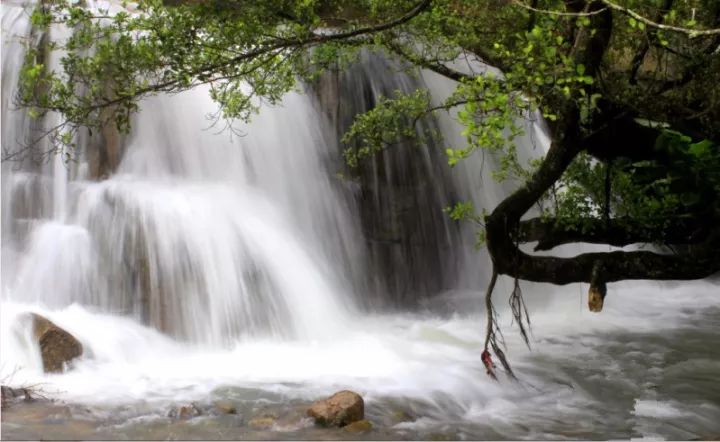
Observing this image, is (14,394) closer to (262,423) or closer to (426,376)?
(262,423)

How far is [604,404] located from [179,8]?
5.16 meters

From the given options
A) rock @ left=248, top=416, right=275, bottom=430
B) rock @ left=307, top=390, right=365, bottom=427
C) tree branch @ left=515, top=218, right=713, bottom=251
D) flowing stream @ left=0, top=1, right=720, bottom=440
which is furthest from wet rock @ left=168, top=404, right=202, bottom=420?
tree branch @ left=515, top=218, right=713, bottom=251

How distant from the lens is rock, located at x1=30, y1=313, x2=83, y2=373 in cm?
715

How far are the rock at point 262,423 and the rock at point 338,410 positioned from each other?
33 centimetres

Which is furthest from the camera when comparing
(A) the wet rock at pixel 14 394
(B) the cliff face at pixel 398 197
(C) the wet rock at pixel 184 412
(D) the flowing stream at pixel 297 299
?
(B) the cliff face at pixel 398 197

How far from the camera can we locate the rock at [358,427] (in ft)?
19.4

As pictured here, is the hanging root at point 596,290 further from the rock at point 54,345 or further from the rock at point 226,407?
the rock at point 54,345

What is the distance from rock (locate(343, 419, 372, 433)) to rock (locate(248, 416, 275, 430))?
2.04 ft

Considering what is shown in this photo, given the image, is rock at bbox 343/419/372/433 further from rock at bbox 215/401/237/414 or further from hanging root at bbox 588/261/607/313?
hanging root at bbox 588/261/607/313

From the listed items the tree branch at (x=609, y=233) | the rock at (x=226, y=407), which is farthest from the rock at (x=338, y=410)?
the tree branch at (x=609, y=233)

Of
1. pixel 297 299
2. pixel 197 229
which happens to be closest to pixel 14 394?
pixel 197 229

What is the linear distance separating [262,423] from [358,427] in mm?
799

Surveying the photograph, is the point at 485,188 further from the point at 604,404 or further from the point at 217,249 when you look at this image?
the point at 604,404

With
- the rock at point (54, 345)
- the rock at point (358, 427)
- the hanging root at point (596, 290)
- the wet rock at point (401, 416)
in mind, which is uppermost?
the hanging root at point (596, 290)
